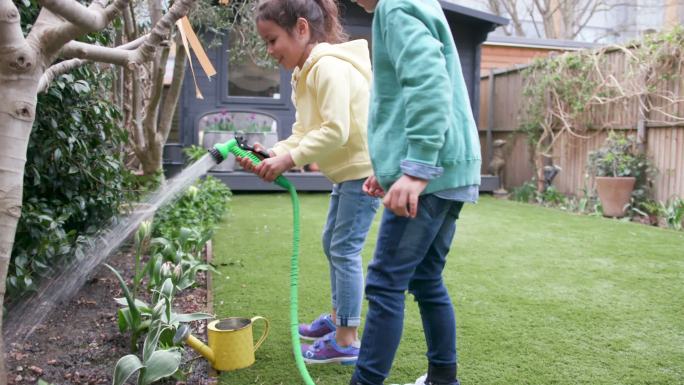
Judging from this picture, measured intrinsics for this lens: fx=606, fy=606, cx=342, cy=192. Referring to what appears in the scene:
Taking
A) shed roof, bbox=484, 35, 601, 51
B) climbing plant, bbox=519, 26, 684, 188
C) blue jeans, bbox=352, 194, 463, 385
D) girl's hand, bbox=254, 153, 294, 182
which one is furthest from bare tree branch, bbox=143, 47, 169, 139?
shed roof, bbox=484, 35, 601, 51

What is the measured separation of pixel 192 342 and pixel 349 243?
0.64m

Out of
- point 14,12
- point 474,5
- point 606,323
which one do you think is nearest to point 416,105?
point 14,12

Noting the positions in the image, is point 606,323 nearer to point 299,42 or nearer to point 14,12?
point 299,42

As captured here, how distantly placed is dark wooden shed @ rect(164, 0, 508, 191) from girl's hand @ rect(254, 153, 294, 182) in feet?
22.5

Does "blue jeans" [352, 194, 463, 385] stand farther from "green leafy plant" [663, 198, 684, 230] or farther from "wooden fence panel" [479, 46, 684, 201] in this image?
"wooden fence panel" [479, 46, 684, 201]

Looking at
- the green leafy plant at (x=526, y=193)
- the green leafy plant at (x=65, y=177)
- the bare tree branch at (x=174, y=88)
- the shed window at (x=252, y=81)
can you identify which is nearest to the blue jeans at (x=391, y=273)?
the green leafy plant at (x=65, y=177)

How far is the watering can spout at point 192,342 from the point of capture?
6.49 feet

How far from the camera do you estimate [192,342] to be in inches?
79.7

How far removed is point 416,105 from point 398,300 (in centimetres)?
55

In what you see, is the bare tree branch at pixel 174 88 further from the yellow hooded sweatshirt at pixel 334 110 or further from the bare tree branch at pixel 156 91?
the yellow hooded sweatshirt at pixel 334 110

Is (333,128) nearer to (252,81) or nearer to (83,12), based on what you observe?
(83,12)

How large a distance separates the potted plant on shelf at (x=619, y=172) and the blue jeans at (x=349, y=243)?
505 cm

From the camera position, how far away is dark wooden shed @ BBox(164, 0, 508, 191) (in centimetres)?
889

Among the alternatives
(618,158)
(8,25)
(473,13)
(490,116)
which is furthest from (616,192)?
(8,25)
